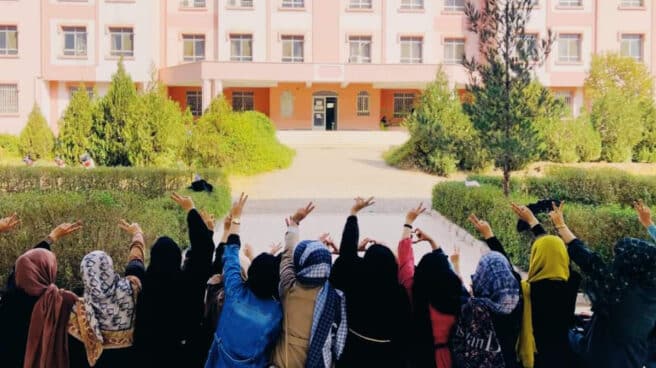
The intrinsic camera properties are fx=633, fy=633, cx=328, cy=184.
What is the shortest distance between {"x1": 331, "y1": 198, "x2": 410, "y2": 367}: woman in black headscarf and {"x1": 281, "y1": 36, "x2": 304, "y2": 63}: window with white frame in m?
34.5

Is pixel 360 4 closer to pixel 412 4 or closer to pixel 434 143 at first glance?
pixel 412 4

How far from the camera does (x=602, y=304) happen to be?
13.6 ft

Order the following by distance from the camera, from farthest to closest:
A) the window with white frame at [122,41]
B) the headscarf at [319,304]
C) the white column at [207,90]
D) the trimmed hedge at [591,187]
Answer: the window with white frame at [122,41]
the white column at [207,90]
the trimmed hedge at [591,187]
the headscarf at [319,304]

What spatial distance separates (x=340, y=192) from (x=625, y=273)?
1599 centimetres

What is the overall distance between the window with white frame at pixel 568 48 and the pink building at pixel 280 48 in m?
0.06

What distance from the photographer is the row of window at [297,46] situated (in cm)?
3656

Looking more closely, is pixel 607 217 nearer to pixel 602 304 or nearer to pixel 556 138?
pixel 602 304

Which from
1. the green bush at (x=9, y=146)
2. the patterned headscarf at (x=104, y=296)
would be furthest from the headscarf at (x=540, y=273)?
the green bush at (x=9, y=146)

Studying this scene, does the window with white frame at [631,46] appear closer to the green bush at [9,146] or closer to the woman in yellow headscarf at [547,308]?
the green bush at [9,146]

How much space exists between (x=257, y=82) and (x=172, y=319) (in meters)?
33.6

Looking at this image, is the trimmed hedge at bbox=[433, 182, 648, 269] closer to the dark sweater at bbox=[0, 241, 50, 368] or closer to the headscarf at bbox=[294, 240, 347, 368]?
the headscarf at bbox=[294, 240, 347, 368]

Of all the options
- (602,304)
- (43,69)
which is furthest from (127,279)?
A: (43,69)

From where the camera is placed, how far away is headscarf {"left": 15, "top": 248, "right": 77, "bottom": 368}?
3.85 meters

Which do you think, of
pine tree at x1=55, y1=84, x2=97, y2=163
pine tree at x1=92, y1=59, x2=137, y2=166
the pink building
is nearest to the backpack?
pine tree at x1=92, y1=59, x2=137, y2=166
